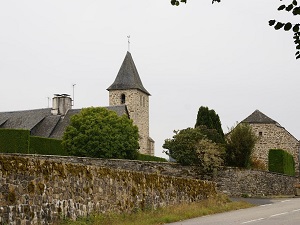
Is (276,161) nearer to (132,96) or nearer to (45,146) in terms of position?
(45,146)

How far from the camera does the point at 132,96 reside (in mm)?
84250

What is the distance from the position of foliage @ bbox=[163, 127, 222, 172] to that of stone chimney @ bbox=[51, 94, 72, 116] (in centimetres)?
3704

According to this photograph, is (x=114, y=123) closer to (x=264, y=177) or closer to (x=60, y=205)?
(x=264, y=177)

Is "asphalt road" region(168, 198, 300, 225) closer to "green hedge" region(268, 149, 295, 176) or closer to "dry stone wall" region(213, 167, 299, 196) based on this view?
"dry stone wall" region(213, 167, 299, 196)

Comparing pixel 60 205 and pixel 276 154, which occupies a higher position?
pixel 276 154

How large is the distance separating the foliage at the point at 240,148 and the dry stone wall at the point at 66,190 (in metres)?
19.3

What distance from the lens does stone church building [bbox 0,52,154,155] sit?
230ft

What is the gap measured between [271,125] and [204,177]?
21634 millimetres

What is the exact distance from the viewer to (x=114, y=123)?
172ft

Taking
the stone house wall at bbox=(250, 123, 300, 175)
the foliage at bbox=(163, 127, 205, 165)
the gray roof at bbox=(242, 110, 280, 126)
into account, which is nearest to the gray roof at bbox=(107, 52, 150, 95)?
the gray roof at bbox=(242, 110, 280, 126)

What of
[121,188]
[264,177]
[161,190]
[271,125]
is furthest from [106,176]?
[271,125]

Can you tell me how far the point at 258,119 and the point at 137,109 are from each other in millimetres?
29832

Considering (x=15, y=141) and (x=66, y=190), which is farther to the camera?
(x=15, y=141)

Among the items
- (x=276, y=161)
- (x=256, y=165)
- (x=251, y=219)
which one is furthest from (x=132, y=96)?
(x=251, y=219)
